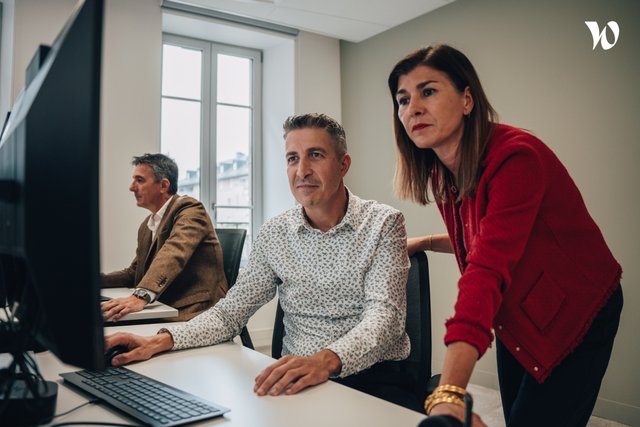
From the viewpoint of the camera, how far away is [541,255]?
1118mm

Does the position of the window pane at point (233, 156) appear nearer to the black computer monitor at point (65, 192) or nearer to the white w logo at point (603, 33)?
the white w logo at point (603, 33)

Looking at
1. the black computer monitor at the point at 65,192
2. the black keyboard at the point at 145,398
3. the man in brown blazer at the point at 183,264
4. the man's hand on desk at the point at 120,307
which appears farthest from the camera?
the man in brown blazer at the point at 183,264

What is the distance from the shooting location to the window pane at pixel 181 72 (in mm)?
4391

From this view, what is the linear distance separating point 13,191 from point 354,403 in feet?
2.10

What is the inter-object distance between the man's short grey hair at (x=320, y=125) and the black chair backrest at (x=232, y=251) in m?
0.97

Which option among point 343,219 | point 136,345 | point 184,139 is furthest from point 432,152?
point 184,139

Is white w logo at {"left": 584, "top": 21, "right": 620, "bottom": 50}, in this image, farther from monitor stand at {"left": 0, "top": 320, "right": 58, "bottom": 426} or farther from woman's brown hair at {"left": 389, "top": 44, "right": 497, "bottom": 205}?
monitor stand at {"left": 0, "top": 320, "right": 58, "bottom": 426}

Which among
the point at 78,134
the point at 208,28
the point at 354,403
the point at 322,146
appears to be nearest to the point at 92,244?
the point at 78,134

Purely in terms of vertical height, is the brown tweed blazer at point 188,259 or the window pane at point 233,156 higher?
the window pane at point 233,156

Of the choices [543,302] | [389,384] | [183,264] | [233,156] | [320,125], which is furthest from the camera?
[233,156]

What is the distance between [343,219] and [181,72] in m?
3.41

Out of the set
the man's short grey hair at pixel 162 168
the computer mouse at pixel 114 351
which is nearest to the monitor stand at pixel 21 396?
the computer mouse at pixel 114 351

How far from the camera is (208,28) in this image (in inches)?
169

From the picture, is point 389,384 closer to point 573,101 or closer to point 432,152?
point 432,152
